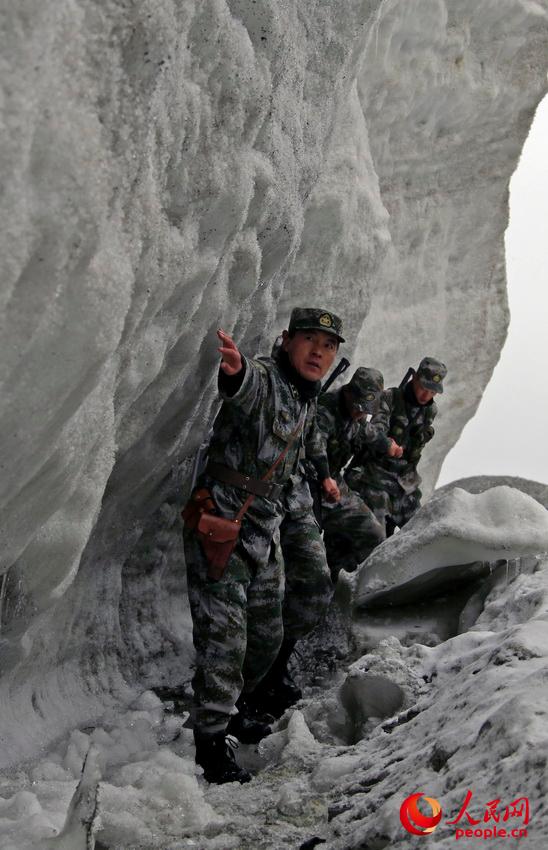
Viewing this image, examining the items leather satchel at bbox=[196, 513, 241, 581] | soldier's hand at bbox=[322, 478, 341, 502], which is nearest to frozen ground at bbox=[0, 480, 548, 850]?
soldier's hand at bbox=[322, 478, 341, 502]

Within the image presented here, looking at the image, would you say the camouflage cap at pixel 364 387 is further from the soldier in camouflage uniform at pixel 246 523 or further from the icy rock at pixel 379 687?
the icy rock at pixel 379 687

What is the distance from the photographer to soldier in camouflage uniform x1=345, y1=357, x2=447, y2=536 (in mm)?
5770

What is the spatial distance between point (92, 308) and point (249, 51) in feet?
3.72

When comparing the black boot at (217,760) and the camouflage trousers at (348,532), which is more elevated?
the camouflage trousers at (348,532)

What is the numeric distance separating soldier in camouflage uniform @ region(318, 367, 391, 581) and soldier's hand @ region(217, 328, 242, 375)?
1.43 meters

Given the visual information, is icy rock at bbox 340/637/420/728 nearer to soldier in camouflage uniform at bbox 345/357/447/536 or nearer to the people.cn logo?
the people.cn logo

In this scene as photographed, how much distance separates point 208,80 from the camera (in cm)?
288

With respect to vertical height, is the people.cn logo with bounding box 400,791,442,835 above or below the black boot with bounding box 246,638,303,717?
below

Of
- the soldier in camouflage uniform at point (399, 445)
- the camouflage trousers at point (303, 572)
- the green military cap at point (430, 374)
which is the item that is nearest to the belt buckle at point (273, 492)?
the camouflage trousers at point (303, 572)

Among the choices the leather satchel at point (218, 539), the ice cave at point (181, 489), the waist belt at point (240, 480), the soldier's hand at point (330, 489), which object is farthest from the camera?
the soldier's hand at point (330, 489)

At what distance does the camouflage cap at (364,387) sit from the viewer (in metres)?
4.83

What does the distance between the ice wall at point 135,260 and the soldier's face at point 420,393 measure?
710 millimetres

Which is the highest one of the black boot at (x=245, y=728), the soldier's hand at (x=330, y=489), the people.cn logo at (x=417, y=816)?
the soldier's hand at (x=330, y=489)

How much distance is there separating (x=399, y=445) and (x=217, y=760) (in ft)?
8.91
